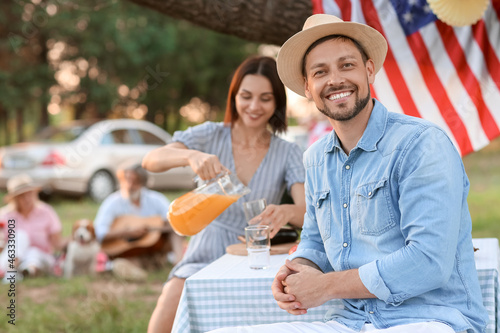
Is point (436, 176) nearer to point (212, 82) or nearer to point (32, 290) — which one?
point (32, 290)

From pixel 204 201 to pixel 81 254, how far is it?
3726 mm

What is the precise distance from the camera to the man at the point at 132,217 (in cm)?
641

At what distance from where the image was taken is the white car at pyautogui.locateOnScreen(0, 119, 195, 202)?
36.7ft

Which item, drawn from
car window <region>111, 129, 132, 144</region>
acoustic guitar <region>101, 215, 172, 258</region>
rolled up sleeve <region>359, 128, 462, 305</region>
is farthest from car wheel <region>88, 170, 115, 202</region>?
rolled up sleeve <region>359, 128, 462, 305</region>

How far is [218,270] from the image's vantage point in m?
2.58

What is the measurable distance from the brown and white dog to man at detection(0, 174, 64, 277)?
0.93 feet

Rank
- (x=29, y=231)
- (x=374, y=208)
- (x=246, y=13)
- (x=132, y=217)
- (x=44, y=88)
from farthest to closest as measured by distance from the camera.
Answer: (x=44, y=88)
(x=132, y=217)
(x=29, y=231)
(x=246, y=13)
(x=374, y=208)

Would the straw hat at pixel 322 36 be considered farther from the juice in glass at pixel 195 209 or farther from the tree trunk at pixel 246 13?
the tree trunk at pixel 246 13

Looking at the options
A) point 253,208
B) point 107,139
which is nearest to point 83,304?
point 253,208

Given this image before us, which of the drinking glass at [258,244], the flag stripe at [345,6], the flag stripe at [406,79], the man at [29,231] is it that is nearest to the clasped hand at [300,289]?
the drinking glass at [258,244]

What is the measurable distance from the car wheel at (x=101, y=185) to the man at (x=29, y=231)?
486cm

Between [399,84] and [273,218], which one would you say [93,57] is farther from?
[273,218]

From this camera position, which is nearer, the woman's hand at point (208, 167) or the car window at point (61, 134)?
the woman's hand at point (208, 167)

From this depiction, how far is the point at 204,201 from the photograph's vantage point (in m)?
2.85
